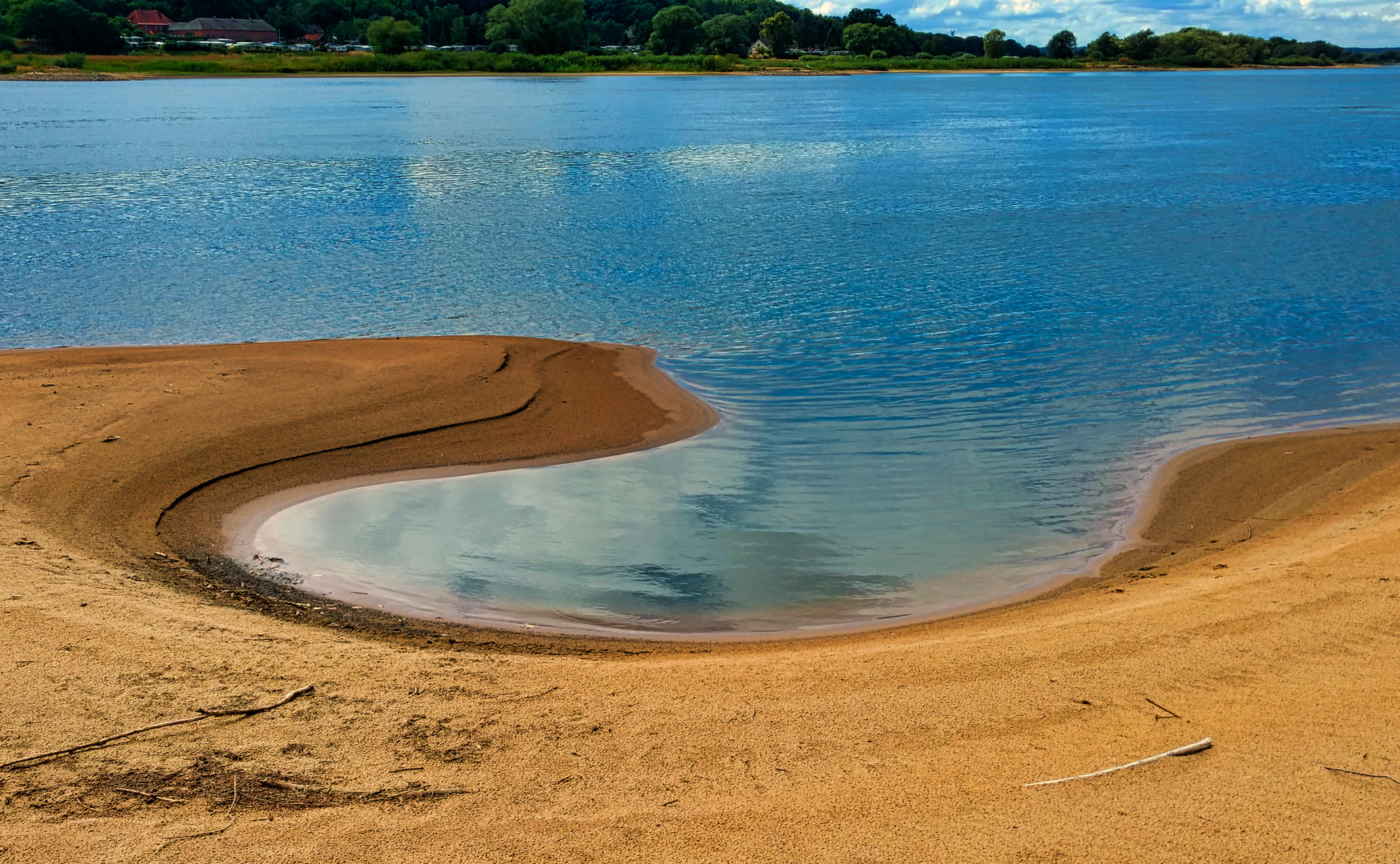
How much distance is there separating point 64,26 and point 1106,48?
138m

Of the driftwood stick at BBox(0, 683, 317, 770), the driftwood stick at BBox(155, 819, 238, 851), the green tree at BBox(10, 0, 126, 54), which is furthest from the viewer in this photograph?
the green tree at BBox(10, 0, 126, 54)

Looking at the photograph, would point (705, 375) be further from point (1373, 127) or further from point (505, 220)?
point (1373, 127)

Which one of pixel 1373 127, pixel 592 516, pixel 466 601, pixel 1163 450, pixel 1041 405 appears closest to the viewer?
pixel 466 601

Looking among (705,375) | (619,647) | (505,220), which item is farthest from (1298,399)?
(505,220)

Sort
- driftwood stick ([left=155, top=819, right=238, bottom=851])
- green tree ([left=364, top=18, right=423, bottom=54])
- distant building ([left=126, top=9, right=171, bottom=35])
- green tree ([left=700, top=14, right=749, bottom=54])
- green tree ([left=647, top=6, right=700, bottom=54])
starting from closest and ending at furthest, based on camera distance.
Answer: driftwood stick ([left=155, top=819, right=238, bottom=851]) → green tree ([left=364, top=18, right=423, bottom=54]) → green tree ([left=647, top=6, right=700, bottom=54]) → green tree ([left=700, top=14, right=749, bottom=54]) → distant building ([left=126, top=9, right=171, bottom=35])

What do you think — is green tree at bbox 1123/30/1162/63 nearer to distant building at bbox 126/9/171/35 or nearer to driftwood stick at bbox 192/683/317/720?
distant building at bbox 126/9/171/35

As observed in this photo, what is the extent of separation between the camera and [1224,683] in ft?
18.6

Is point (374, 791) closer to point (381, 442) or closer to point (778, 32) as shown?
point (381, 442)

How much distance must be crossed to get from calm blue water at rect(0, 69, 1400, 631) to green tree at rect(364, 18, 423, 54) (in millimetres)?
90392

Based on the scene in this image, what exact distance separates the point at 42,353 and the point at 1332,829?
50.5ft

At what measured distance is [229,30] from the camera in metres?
160

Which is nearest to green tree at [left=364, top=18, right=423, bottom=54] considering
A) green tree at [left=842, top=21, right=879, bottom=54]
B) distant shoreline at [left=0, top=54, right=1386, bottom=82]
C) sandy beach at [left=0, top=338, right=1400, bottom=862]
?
distant shoreline at [left=0, top=54, right=1386, bottom=82]

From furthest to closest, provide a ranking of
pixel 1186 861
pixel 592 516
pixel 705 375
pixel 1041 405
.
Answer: pixel 705 375, pixel 1041 405, pixel 592 516, pixel 1186 861

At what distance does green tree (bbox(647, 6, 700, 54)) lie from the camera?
139875 mm
